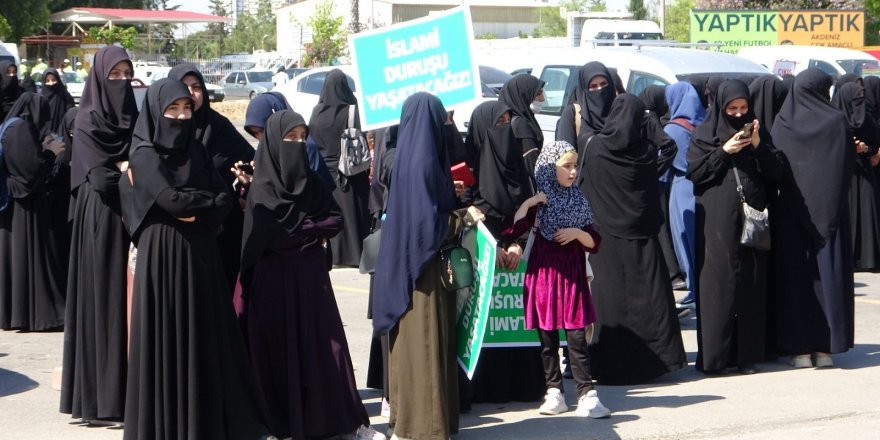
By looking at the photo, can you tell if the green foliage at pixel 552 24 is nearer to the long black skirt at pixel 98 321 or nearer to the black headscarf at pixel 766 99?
the black headscarf at pixel 766 99

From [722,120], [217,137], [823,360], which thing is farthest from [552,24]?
[217,137]

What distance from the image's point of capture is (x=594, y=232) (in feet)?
22.8

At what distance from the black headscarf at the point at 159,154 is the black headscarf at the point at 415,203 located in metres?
0.92

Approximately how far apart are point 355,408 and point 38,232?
4317mm

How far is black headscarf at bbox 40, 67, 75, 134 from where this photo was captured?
1039 cm

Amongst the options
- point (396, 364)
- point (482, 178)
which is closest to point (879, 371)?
point (482, 178)

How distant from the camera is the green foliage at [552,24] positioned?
7994 cm

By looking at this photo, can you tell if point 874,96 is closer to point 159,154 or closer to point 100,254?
point 100,254

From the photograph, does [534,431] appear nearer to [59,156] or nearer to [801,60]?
[59,156]

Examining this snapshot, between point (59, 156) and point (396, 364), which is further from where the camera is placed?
point (59, 156)

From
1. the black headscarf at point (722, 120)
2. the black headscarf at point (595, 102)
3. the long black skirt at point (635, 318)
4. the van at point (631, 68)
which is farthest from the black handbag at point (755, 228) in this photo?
the van at point (631, 68)

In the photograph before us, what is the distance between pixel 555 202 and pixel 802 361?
248cm

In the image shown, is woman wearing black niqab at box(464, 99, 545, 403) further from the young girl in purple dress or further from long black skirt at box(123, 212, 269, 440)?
long black skirt at box(123, 212, 269, 440)

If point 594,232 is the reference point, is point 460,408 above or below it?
below
